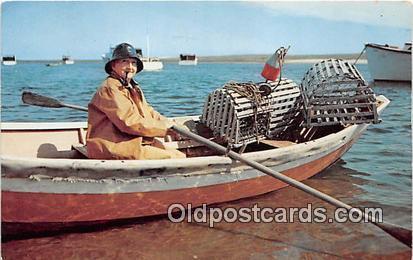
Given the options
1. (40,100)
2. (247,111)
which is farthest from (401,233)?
(40,100)

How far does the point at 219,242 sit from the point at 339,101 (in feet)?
9.45

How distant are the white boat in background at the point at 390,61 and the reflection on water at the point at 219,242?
59.3ft

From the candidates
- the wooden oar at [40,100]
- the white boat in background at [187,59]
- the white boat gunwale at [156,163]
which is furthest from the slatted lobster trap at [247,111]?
the white boat in background at [187,59]

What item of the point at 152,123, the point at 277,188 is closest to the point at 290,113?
the point at 277,188

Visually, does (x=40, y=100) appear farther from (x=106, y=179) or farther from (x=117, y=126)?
(x=106, y=179)

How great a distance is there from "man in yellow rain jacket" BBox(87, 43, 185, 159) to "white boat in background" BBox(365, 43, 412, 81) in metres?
19.2

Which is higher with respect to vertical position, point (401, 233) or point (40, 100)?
point (40, 100)

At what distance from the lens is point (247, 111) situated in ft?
18.1

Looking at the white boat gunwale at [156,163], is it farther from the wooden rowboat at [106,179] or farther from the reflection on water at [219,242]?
the reflection on water at [219,242]

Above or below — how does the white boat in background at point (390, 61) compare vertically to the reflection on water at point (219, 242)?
above

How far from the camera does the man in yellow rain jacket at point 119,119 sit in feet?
14.1

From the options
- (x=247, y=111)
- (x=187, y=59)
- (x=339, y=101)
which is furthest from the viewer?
(x=187, y=59)

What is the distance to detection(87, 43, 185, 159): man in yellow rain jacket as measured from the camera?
4.31 meters

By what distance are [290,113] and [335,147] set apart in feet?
2.58
